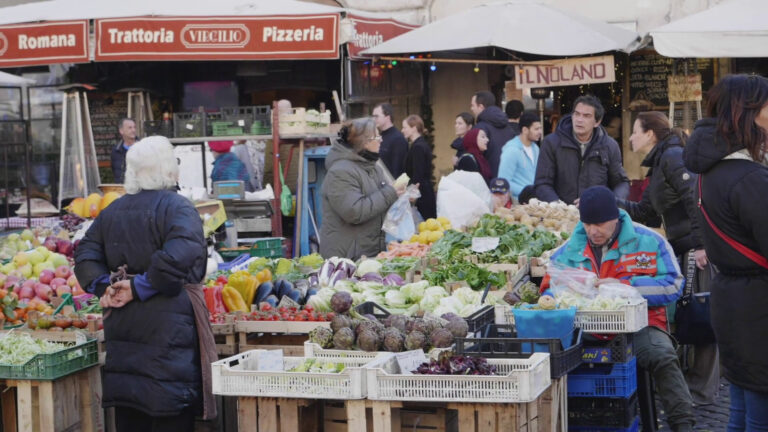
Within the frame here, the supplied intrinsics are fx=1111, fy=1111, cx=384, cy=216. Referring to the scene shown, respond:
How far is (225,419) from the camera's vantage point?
6.64 m

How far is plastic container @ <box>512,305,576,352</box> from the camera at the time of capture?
18.8 ft

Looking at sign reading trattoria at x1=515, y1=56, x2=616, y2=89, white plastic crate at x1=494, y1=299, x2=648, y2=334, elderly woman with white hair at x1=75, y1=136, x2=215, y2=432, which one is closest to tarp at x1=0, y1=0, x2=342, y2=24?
sign reading trattoria at x1=515, y1=56, x2=616, y2=89

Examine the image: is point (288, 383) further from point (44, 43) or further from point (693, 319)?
point (44, 43)

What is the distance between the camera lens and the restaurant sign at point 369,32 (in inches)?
509

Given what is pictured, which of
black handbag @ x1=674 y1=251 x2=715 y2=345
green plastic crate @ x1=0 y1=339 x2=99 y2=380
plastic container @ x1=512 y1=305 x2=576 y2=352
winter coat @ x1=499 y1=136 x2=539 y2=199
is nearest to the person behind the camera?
plastic container @ x1=512 y1=305 x2=576 y2=352

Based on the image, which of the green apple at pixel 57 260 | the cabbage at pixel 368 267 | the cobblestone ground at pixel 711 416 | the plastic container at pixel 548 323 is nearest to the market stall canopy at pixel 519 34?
the cabbage at pixel 368 267

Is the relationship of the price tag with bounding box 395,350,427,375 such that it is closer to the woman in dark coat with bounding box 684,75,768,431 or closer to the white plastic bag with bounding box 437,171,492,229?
the woman in dark coat with bounding box 684,75,768,431

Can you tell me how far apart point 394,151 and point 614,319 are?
6.26m

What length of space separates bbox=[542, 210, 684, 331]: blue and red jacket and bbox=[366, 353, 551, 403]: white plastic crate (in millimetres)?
1524

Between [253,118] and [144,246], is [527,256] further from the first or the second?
[253,118]

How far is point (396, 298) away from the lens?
7270 mm

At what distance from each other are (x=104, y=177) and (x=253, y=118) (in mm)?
3703

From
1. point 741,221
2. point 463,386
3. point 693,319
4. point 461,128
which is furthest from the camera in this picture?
point 461,128

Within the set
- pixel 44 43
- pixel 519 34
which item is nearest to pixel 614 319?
pixel 519 34
